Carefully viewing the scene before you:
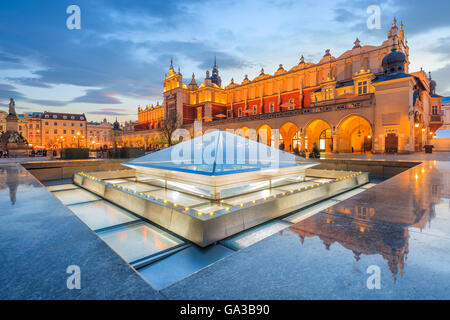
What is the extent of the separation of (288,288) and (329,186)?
6.41 metres

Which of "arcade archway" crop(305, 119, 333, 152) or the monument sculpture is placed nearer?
the monument sculpture

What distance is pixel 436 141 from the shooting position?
3188 cm

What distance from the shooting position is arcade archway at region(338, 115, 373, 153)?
23.1m

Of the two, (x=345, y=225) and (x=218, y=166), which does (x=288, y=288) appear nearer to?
(x=345, y=225)

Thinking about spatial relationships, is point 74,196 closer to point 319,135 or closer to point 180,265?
point 180,265

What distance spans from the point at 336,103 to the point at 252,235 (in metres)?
22.8

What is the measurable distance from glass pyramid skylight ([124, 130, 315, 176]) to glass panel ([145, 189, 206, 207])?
813 mm

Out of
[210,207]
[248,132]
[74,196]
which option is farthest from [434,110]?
[74,196]

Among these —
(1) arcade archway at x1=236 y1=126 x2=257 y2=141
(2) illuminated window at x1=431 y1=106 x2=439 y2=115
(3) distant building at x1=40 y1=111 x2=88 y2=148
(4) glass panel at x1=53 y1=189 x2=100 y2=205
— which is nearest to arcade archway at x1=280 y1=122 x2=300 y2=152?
(1) arcade archway at x1=236 y1=126 x2=257 y2=141

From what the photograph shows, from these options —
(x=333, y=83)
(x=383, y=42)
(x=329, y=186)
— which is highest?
(x=383, y=42)

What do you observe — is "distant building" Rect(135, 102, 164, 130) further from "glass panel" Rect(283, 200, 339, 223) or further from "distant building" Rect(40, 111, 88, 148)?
"glass panel" Rect(283, 200, 339, 223)

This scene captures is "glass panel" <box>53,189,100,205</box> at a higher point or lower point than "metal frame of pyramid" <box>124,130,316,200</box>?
lower

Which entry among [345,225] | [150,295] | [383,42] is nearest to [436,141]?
[383,42]

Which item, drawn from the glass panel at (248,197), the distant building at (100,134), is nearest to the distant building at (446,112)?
the glass panel at (248,197)
